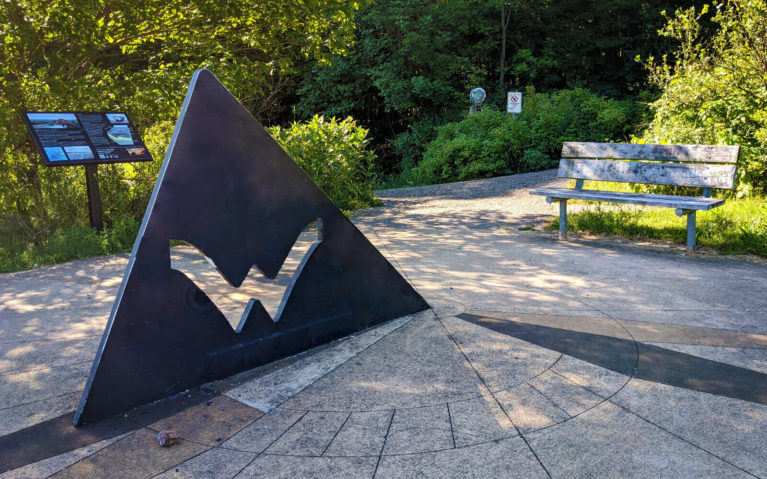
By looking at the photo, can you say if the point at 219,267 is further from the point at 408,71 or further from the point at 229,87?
the point at 408,71

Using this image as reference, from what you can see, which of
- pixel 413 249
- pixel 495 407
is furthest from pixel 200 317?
pixel 413 249

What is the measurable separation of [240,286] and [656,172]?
179 inches

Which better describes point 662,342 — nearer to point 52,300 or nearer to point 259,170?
point 259,170

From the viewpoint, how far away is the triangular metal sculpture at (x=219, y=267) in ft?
9.49

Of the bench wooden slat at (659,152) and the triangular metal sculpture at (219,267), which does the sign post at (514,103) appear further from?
the triangular metal sculpture at (219,267)

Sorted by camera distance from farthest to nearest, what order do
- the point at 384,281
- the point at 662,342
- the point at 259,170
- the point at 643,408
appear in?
the point at 384,281
the point at 662,342
the point at 259,170
the point at 643,408

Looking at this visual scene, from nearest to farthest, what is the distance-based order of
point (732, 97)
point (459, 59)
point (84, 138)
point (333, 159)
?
point (84, 138), point (732, 97), point (333, 159), point (459, 59)

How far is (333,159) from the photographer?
9016 mm

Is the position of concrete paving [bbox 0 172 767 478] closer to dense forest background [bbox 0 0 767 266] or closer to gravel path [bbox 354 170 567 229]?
dense forest background [bbox 0 0 767 266]

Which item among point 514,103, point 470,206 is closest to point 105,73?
point 470,206

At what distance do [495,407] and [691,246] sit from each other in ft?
13.0

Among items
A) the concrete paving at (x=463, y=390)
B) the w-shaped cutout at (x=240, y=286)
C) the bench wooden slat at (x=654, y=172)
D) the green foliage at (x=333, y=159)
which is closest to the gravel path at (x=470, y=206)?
the green foliage at (x=333, y=159)

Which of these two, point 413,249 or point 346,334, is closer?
point 346,334

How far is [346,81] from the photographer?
21.2 m
